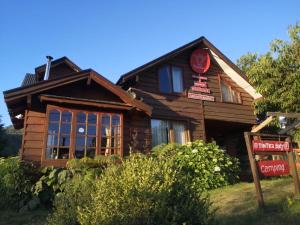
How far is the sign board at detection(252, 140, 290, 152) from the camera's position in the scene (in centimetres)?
928

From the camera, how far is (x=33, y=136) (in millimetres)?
13570

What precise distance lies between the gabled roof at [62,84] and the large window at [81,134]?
1.00 metres

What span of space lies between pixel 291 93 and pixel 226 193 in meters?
10.1

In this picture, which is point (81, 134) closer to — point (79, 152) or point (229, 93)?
point (79, 152)

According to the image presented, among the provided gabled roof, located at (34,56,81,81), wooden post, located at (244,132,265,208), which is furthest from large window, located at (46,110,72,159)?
gabled roof, located at (34,56,81,81)

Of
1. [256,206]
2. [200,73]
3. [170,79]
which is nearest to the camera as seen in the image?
[256,206]

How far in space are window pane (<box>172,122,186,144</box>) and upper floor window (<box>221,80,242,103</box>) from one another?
3.99 m

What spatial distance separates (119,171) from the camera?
6.50 m

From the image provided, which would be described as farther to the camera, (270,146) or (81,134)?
(81,134)

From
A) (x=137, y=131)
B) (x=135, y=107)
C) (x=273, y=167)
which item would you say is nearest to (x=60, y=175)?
(x=135, y=107)

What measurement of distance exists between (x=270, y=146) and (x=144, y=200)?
18.0 feet

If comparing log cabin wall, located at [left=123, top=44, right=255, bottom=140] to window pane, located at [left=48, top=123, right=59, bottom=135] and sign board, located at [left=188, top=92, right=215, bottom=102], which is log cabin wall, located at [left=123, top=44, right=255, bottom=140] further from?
window pane, located at [left=48, top=123, right=59, bottom=135]

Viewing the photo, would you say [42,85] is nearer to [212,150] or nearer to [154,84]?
[154,84]

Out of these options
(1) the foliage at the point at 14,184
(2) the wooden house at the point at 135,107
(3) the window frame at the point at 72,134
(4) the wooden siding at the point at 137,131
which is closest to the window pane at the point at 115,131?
(2) the wooden house at the point at 135,107
